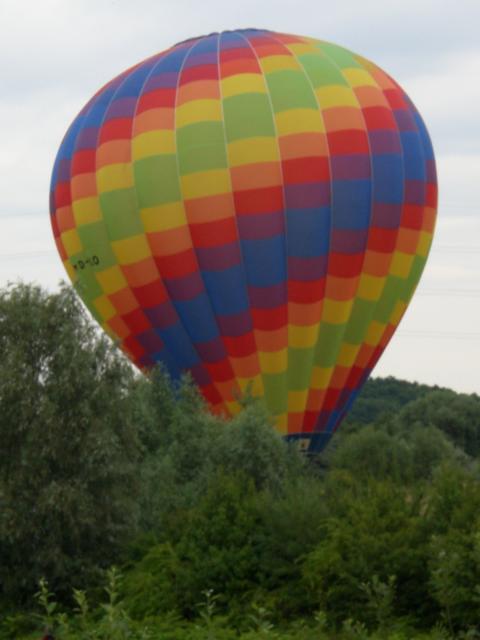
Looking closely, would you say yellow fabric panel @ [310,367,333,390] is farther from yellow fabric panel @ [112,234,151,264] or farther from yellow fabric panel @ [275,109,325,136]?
yellow fabric panel @ [275,109,325,136]

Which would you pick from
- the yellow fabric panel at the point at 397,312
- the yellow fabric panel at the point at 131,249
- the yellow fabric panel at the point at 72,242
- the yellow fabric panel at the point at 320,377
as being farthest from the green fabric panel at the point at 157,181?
the yellow fabric panel at the point at 397,312

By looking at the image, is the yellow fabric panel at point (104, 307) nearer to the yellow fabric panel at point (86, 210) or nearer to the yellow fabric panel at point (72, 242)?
the yellow fabric panel at point (72, 242)

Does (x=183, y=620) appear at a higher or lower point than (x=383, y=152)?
lower

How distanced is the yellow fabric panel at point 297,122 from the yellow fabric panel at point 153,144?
241cm

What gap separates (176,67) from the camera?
117 ft

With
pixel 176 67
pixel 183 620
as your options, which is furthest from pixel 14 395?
pixel 176 67

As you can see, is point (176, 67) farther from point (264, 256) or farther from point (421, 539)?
point (421, 539)

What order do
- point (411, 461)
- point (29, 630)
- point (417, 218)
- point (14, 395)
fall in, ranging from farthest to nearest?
point (411, 461), point (417, 218), point (14, 395), point (29, 630)

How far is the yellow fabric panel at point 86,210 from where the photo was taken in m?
35.3

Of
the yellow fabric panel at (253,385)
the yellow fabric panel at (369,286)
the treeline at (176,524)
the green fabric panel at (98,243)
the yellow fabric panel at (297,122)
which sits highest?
the yellow fabric panel at (297,122)

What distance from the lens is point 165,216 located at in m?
34.2

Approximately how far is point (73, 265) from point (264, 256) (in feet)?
16.3

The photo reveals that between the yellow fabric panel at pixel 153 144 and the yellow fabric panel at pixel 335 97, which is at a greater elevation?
the yellow fabric panel at pixel 335 97

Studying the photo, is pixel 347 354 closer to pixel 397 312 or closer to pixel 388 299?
pixel 388 299
